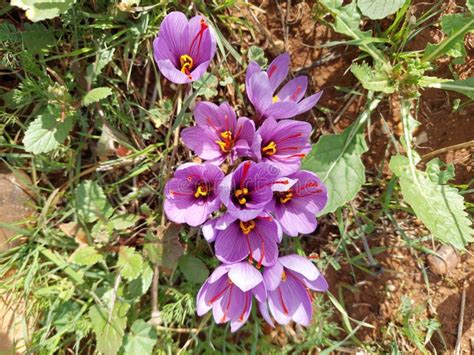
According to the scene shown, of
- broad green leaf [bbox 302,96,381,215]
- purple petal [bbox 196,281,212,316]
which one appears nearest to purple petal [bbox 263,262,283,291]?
purple petal [bbox 196,281,212,316]

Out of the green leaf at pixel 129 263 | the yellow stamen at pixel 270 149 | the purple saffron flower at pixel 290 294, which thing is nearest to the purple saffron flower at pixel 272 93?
the yellow stamen at pixel 270 149

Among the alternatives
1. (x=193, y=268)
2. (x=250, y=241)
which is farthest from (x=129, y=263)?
(x=250, y=241)

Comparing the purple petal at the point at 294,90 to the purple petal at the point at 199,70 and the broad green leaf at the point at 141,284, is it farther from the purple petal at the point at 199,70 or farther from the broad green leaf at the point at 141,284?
the broad green leaf at the point at 141,284

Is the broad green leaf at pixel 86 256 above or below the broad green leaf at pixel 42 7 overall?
below

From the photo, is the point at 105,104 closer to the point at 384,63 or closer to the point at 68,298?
the point at 68,298

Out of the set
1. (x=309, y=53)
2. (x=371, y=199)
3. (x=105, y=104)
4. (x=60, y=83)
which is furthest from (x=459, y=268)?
(x=60, y=83)
